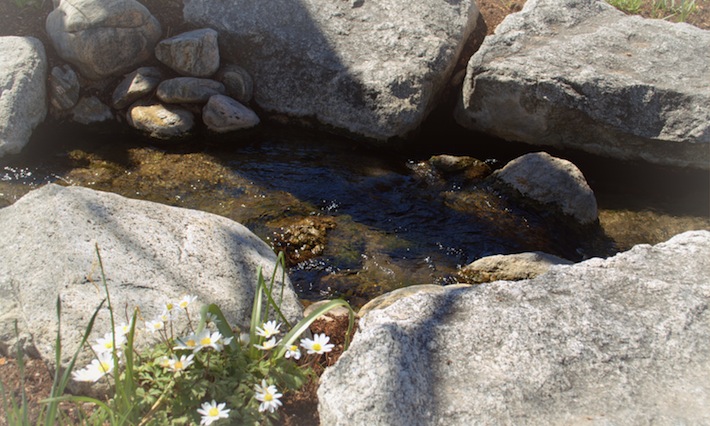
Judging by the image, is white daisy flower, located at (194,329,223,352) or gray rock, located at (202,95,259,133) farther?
gray rock, located at (202,95,259,133)

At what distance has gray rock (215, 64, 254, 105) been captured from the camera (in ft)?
18.7

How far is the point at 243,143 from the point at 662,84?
3.71 m

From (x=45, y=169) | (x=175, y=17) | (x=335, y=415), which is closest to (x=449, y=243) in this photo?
(x=335, y=415)

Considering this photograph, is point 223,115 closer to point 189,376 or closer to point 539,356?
point 189,376

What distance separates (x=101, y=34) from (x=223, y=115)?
1.36 meters

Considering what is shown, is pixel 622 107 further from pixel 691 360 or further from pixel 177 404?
pixel 177 404

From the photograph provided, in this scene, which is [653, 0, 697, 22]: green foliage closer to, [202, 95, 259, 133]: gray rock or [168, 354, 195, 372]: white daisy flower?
[202, 95, 259, 133]: gray rock

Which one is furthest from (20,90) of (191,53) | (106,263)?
(106,263)

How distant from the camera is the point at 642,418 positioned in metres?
1.88

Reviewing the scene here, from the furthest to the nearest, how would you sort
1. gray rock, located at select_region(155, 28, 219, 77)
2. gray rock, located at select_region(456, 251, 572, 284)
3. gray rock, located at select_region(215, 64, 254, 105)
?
gray rock, located at select_region(215, 64, 254, 105), gray rock, located at select_region(155, 28, 219, 77), gray rock, located at select_region(456, 251, 572, 284)

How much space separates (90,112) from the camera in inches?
216

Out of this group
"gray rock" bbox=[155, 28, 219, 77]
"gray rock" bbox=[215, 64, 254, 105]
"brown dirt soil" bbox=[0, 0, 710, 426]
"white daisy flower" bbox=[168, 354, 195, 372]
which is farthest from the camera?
"gray rock" bbox=[215, 64, 254, 105]

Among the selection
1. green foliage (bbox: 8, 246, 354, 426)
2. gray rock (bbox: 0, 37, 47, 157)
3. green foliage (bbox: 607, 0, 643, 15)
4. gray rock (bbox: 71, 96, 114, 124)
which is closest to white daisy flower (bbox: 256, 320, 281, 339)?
green foliage (bbox: 8, 246, 354, 426)

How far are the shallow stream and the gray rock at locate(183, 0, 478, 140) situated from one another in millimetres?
294
